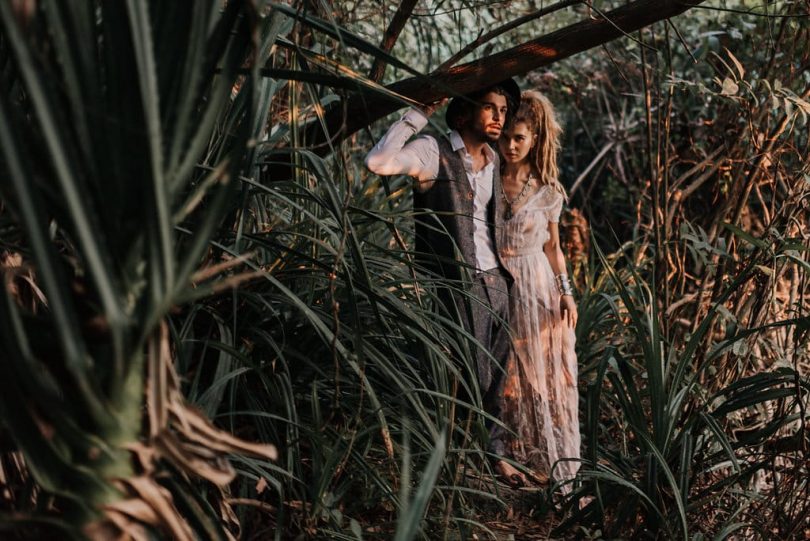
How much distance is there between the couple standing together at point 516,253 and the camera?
353 centimetres

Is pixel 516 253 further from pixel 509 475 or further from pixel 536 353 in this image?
pixel 509 475

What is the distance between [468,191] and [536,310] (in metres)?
0.55

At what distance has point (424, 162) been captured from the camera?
11.3 ft

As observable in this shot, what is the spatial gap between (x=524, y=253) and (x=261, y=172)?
49.9 inches

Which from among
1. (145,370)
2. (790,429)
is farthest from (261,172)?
(790,429)

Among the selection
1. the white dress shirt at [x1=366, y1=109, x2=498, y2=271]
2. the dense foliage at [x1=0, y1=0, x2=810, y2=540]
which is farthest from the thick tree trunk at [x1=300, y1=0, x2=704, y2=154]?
the white dress shirt at [x1=366, y1=109, x2=498, y2=271]

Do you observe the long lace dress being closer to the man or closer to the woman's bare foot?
the man

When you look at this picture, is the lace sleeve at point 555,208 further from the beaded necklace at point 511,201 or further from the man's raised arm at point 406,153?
the man's raised arm at point 406,153

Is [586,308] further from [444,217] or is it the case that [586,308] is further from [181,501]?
[181,501]

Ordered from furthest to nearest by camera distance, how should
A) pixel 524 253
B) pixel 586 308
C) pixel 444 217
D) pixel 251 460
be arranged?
pixel 586 308 < pixel 524 253 < pixel 444 217 < pixel 251 460

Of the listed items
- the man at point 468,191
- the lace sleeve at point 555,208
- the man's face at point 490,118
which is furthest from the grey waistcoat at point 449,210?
the lace sleeve at point 555,208

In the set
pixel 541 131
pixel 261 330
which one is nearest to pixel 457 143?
pixel 541 131

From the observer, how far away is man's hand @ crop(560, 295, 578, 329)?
151 inches

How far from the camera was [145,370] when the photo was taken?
1.18 meters
